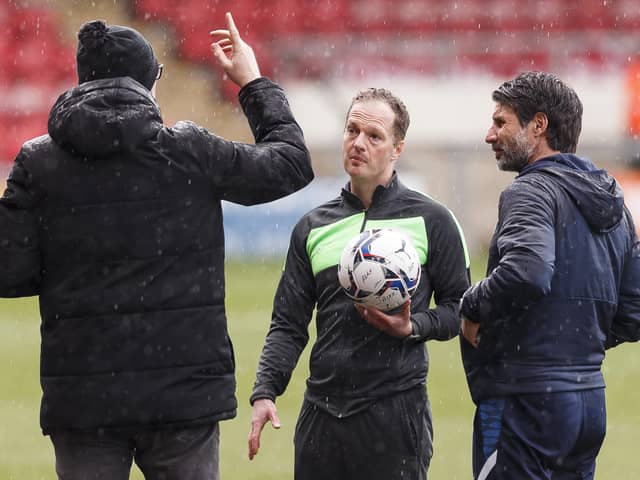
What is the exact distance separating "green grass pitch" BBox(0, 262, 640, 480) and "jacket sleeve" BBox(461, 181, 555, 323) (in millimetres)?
3324

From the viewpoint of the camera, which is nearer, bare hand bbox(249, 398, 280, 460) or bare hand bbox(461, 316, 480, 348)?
bare hand bbox(461, 316, 480, 348)

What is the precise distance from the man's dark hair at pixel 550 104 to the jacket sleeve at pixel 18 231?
1744 millimetres

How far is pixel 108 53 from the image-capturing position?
388 cm

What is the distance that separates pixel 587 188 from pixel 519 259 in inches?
17.1

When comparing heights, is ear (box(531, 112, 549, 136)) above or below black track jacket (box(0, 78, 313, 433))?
above

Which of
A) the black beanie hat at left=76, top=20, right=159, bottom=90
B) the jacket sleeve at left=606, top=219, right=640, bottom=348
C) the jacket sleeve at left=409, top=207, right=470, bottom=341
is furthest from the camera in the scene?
the jacket sleeve at left=409, top=207, right=470, bottom=341

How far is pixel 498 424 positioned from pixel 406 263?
2.22 feet

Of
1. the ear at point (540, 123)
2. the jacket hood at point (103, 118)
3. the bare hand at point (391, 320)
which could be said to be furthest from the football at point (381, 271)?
the jacket hood at point (103, 118)

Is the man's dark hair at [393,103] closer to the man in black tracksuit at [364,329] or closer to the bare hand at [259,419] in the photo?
the man in black tracksuit at [364,329]

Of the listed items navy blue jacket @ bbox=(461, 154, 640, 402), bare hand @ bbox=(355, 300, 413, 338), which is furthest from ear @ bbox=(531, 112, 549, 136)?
bare hand @ bbox=(355, 300, 413, 338)


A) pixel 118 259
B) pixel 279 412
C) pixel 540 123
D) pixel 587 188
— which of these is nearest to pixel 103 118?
pixel 118 259

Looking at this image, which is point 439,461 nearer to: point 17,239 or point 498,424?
point 498,424

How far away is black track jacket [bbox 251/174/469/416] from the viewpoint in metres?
Answer: 4.57

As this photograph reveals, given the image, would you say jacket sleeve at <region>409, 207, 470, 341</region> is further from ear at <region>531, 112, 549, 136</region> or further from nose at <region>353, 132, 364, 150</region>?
ear at <region>531, 112, 549, 136</region>
